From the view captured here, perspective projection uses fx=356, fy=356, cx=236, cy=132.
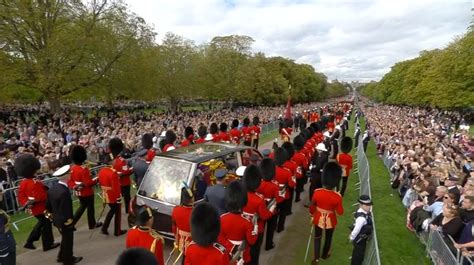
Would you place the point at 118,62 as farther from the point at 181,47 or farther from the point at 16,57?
the point at 181,47

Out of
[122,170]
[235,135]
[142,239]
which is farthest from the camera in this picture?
[235,135]

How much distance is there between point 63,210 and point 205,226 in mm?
3251

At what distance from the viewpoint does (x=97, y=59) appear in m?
25.2

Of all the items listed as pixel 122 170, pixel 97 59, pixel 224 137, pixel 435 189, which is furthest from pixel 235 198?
pixel 97 59

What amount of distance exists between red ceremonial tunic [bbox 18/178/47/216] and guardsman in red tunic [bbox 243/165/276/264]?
375 centimetres

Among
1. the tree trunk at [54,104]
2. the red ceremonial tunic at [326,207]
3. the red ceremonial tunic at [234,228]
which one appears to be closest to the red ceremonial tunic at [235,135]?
the red ceremonial tunic at [326,207]

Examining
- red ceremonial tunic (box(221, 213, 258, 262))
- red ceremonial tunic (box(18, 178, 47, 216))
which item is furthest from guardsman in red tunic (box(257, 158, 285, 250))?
red ceremonial tunic (box(18, 178, 47, 216))

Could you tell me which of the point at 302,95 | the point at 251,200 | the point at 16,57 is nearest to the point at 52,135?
the point at 16,57

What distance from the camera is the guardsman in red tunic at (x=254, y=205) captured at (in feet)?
18.5

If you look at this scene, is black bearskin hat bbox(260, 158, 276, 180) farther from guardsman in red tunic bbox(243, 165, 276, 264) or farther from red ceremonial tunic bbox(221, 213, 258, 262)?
red ceremonial tunic bbox(221, 213, 258, 262)

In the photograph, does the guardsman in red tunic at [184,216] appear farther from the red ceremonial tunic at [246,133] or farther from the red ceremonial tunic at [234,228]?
the red ceremonial tunic at [246,133]

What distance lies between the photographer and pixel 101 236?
7.63 meters

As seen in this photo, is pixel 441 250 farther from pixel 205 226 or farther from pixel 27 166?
pixel 27 166

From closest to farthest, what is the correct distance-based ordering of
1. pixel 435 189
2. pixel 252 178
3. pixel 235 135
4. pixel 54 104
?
pixel 252 178
pixel 435 189
pixel 235 135
pixel 54 104
